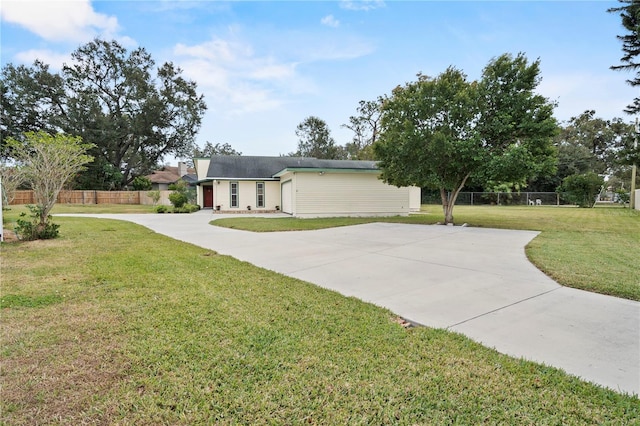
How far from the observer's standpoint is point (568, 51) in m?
9.71

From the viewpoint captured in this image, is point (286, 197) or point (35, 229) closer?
point (35, 229)

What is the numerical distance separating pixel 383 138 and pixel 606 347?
37.8 feet

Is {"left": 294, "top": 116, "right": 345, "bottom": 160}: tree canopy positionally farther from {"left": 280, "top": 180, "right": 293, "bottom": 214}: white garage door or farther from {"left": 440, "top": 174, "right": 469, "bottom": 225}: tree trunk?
{"left": 440, "top": 174, "right": 469, "bottom": 225}: tree trunk

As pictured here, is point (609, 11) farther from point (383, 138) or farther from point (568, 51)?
point (383, 138)

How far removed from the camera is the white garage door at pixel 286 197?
59.8 ft

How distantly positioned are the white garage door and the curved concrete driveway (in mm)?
10240

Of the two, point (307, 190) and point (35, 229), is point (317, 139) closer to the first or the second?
point (307, 190)

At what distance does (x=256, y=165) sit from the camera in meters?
22.5

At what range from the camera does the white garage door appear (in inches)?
718

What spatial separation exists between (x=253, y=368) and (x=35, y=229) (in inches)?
330

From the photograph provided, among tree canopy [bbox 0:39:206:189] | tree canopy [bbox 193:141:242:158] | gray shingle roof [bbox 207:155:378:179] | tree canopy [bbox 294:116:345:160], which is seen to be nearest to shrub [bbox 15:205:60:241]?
gray shingle roof [bbox 207:155:378:179]

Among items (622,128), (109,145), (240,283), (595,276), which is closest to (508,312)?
(595,276)

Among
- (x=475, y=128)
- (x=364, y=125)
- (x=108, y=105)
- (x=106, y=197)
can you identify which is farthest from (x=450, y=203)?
(x=108, y=105)

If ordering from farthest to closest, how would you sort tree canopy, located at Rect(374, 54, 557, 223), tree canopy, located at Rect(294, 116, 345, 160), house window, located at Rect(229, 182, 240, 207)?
tree canopy, located at Rect(294, 116, 345, 160), house window, located at Rect(229, 182, 240, 207), tree canopy, located at Rect(374, 54, 557, 223)
